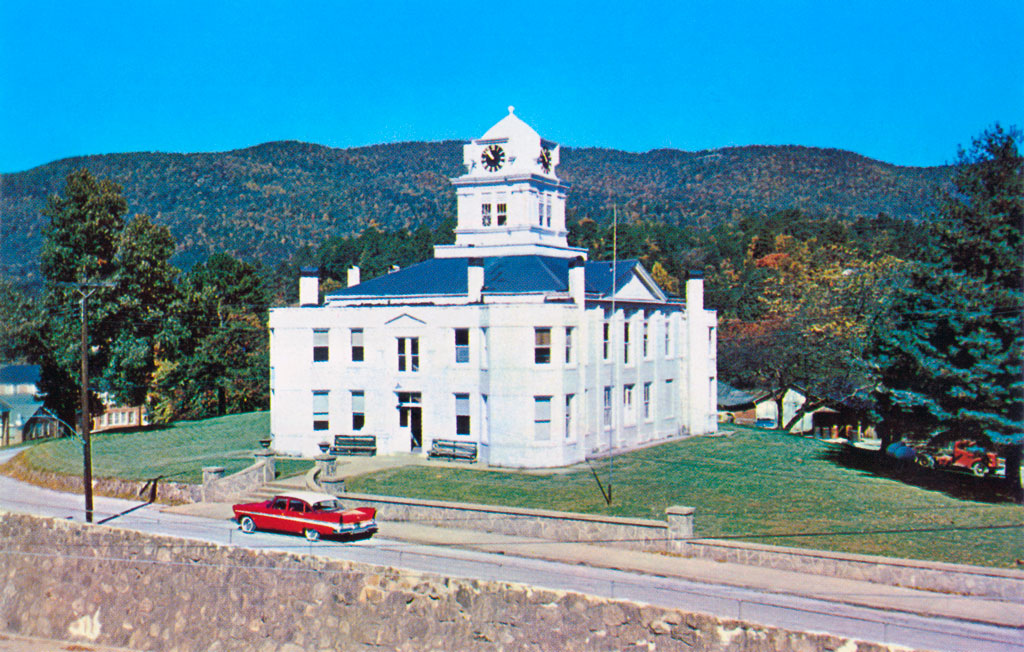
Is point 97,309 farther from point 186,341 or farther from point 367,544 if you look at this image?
point 367,544

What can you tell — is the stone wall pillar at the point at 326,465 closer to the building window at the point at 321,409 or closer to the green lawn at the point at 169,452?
the green lawn at the point at 169,452

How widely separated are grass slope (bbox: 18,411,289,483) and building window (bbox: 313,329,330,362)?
518cm

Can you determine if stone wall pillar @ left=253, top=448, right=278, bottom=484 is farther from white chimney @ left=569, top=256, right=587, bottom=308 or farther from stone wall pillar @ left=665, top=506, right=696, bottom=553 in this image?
stone wall pillar @ left=665, top=506, right=696, bottom=553

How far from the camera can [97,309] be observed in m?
53.2

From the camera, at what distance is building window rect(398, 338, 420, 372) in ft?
138

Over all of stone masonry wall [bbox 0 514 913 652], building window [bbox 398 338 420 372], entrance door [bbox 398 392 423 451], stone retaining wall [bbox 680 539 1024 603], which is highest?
building window [bbox 398 338 420 372]

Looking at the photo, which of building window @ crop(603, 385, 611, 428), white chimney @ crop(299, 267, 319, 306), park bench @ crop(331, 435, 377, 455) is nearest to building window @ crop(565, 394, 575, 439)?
building window @ crop(603, 385, 611, 428)

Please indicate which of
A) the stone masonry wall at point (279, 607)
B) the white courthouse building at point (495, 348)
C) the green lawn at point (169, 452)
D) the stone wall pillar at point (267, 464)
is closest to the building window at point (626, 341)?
the white courthouse building at point (495, 348)

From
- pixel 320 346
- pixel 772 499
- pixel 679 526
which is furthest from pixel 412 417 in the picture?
pixel 679 526

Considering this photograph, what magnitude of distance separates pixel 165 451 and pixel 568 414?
19.9 meters

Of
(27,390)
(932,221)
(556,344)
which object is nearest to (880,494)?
(932,221)

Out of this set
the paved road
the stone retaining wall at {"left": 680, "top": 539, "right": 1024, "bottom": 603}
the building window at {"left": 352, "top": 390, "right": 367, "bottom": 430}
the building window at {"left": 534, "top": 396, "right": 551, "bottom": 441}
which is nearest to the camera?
the paved road

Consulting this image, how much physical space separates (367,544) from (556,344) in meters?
12.8

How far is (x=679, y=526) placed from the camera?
90.2 ft
